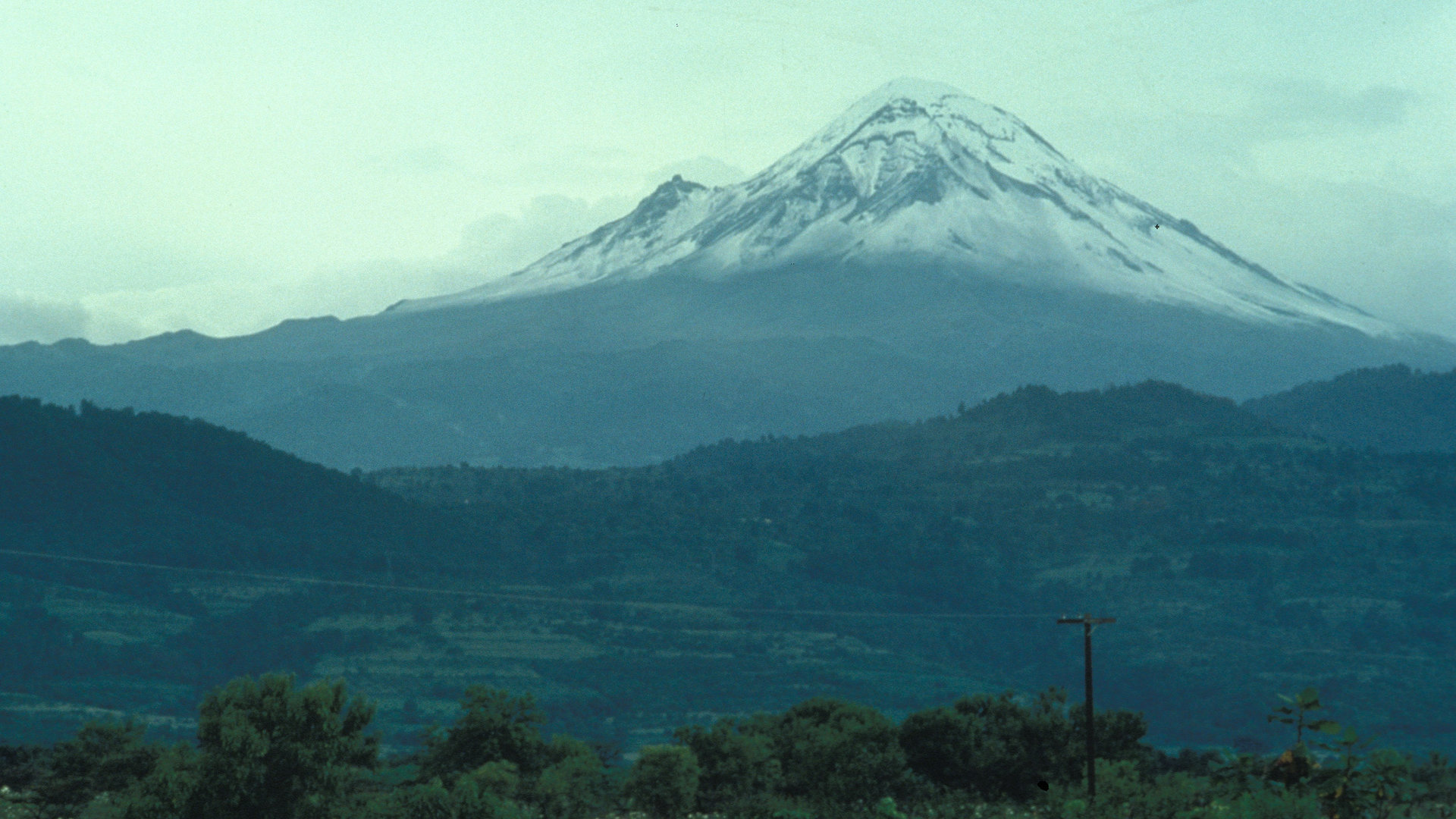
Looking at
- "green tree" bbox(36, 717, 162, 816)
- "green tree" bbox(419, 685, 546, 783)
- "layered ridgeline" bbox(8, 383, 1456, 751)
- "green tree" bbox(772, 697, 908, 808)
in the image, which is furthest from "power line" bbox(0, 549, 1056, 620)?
"green tree" bbox(772, 697, 908, 808)

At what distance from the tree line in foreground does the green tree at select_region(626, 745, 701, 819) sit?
4 centimetres

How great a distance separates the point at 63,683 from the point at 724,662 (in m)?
59.3

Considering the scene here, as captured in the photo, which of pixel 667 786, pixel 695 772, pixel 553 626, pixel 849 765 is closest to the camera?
pixel 667 786

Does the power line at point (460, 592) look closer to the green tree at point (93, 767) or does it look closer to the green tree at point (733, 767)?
the green tree at point (93, 767)

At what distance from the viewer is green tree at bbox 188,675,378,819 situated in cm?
3228

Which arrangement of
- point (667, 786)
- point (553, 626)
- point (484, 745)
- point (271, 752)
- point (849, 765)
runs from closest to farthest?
point (271, 752)
point (667, 786)
point (849, 765)
point (484, 745)
point (553, 626)

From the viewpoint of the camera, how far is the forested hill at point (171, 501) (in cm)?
17738

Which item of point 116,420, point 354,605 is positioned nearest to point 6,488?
point 116,420

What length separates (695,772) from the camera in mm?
42156

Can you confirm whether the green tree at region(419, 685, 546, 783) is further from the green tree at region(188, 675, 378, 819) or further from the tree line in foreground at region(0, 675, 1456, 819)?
the green tree at region(188, 675, 378, 819)

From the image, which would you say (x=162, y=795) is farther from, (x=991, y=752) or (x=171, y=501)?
(x=171, y=501)

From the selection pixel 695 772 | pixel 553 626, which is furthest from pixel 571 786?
pixel 553 626

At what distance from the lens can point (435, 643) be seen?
159 m

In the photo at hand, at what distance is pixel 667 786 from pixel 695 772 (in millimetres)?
951
